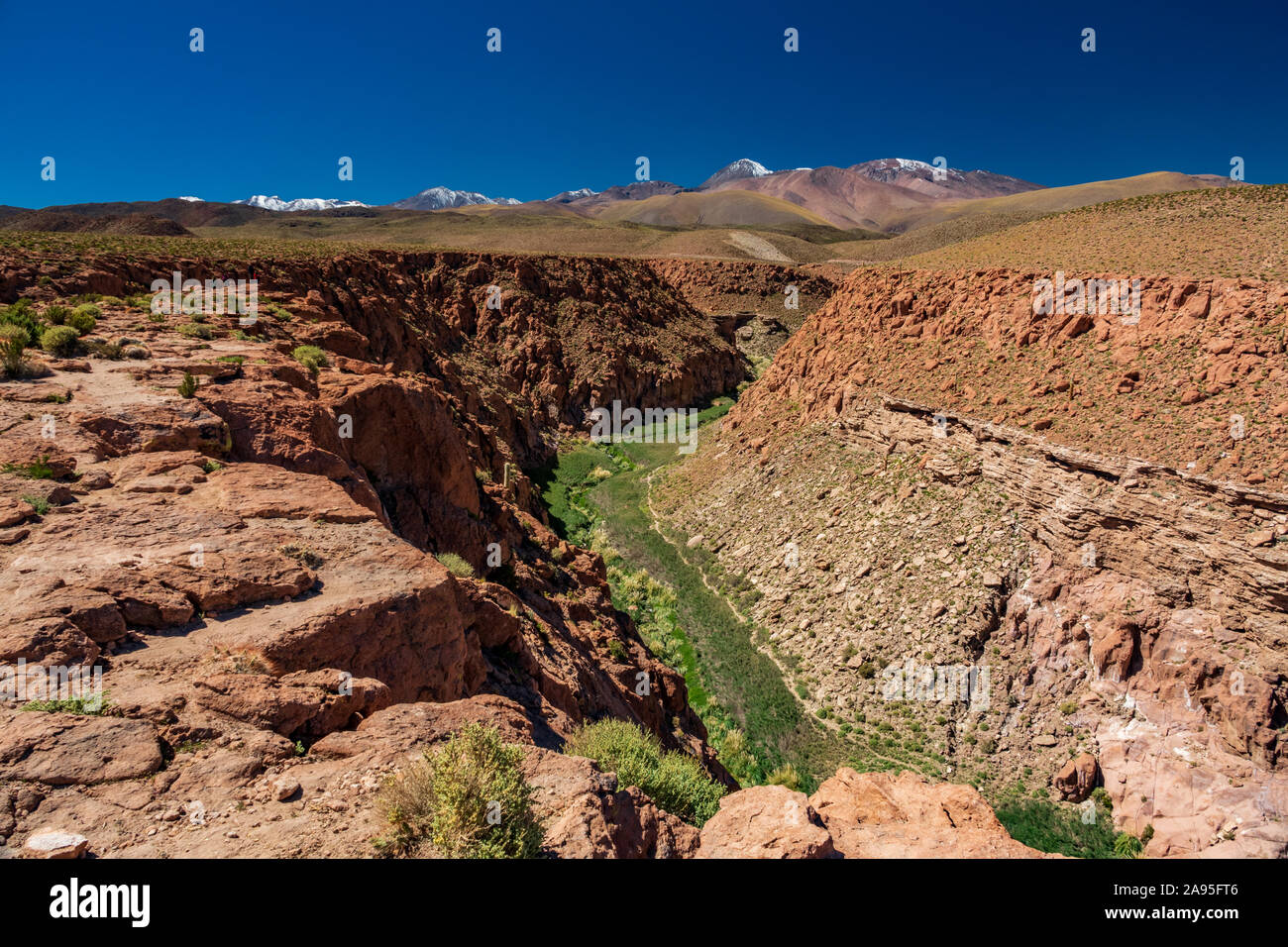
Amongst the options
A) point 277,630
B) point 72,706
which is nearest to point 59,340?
point 277,630

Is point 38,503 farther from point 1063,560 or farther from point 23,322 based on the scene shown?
point 1063,560

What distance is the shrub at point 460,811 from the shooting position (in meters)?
3.97

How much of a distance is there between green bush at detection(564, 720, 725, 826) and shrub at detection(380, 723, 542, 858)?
2211 mm

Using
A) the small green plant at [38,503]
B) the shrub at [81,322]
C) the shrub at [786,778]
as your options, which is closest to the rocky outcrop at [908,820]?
the shrub at [786,778]

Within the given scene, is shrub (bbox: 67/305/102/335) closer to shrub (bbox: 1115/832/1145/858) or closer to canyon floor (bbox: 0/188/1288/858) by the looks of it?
canyon floor (bbox: 0/188/1288/858)

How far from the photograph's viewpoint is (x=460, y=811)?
409 centimetres

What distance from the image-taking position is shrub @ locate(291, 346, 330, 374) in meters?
13.2

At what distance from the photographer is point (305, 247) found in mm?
36938

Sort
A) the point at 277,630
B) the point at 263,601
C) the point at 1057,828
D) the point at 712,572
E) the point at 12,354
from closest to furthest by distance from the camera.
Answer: the point at 277,630 < the point at 263,601 < the point at 12,354 < the point at 1057,828 < the point at 712,572

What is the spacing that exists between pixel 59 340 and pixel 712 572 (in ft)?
70.5

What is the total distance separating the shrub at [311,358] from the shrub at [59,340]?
3.75 m

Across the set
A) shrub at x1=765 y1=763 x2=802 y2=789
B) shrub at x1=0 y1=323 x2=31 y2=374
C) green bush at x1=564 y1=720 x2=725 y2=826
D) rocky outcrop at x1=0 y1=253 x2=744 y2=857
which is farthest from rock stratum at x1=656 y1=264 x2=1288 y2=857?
shrub at x1=0 y1=323 x2=31 y2=374

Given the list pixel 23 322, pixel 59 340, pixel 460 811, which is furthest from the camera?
pixel 23 322
